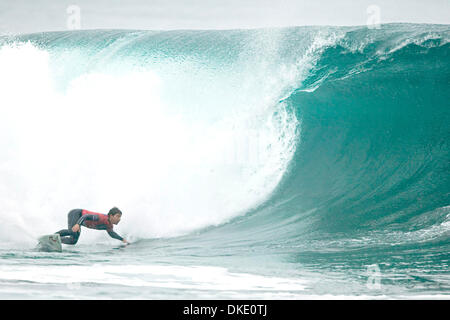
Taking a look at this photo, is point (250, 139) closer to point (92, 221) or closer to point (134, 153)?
point (134, 153)

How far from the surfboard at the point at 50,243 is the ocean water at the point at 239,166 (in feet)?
0.42

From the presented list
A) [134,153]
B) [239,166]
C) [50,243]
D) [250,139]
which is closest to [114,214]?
[50,243]

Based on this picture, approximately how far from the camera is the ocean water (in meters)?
6.04

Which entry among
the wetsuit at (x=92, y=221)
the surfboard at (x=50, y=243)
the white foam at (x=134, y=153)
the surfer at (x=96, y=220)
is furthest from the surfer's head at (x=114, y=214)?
the white foam at (x=134, y=153)

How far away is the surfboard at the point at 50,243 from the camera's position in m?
6.80

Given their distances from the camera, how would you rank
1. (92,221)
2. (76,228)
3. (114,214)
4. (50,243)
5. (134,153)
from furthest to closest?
(134,153) < (92,221) < (114,214) < (76,228) < (50,243)

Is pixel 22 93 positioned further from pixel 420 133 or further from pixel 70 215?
pixel 420 133

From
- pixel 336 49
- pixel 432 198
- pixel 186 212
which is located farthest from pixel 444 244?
pixel 336 49

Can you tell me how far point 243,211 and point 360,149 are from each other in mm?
2421

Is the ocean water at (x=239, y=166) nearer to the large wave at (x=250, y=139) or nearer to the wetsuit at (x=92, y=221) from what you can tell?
the large wave at (x=250, y=139)

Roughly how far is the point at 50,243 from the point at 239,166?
14.0 feet

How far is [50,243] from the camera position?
6.81 metres

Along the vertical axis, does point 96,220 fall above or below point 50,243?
above

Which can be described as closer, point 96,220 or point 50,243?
point 50,243
